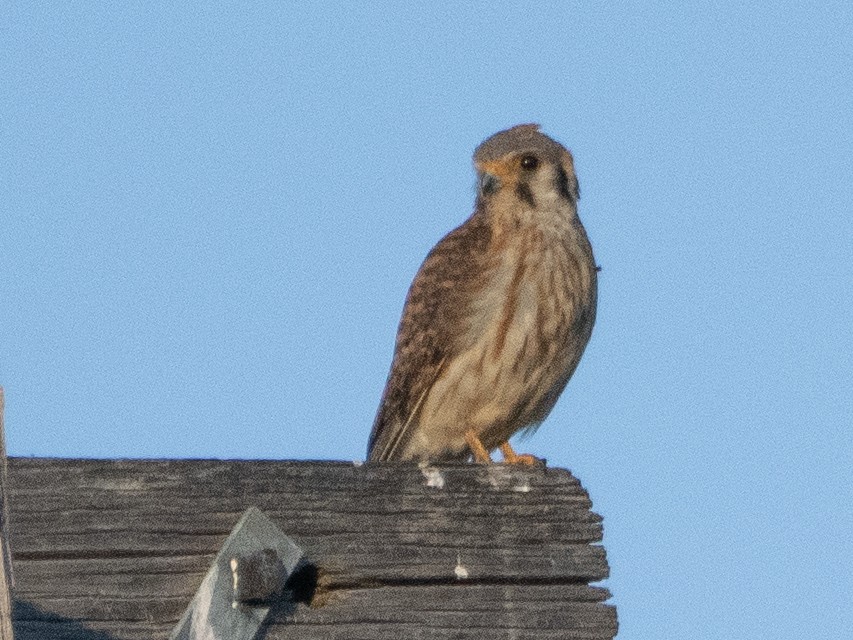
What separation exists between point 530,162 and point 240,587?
4.22 metres

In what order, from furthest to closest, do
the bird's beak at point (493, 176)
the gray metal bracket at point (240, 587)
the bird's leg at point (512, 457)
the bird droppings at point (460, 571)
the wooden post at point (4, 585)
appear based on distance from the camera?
the bird's beak at point (493, 176) → the bird's leg at point (512, 457) → the bird droppings at point (460, 571) → the gray metal bracket at point (240, 587) → the wooden post at point (4, 585)

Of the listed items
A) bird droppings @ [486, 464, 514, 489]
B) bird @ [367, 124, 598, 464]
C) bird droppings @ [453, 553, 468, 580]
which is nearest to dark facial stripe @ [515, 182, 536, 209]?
bird @ [367, 124, 598, 464]

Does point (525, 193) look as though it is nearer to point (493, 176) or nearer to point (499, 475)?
point (493, 176)

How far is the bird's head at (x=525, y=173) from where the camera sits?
6777 mm

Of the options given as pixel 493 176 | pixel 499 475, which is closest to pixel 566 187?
pixel 493 176

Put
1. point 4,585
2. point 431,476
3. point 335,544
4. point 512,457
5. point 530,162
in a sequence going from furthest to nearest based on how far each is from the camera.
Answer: point 530,162 → point 512,457 → point 431,476 → point 335,544 → point 4,585

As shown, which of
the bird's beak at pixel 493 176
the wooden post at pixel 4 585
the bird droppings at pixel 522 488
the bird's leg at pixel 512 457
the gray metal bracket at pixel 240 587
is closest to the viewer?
the wooden post at pixel 4 585

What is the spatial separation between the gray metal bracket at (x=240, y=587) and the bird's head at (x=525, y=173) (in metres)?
3.86

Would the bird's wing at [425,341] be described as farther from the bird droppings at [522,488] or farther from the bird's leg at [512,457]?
the bird droppings at [522,488]

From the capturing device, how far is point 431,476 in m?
3.16

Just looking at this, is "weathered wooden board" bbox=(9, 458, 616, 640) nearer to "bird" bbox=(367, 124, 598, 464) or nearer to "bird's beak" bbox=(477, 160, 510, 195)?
"bird" bbox=(367, 124, 598, 464)

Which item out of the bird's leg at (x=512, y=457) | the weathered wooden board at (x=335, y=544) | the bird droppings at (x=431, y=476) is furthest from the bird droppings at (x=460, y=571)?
the bird's leg at (x=512, y=457)

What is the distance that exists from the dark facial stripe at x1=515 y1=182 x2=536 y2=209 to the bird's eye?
0.10 metres

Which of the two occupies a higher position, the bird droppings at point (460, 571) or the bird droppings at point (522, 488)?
the bird droppings at point (522, 488)
